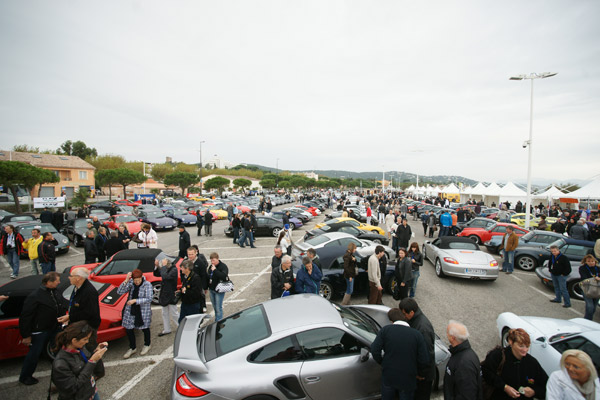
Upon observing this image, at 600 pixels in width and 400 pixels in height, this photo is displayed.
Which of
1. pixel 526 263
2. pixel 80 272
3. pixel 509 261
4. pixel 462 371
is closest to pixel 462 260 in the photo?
pixel 509 261

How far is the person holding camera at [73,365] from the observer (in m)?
2.73

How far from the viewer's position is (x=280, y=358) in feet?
10.7

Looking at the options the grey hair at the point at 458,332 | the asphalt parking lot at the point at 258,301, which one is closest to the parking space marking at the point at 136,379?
the asphalt parking lot at the point at 258,301

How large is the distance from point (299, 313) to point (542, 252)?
10863mm

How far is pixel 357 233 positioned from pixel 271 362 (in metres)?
9.63

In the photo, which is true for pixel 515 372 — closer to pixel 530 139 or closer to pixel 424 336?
pixel 424 336

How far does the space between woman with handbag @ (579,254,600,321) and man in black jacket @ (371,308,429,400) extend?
5433 mm

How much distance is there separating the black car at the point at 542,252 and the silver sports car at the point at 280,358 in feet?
31.2

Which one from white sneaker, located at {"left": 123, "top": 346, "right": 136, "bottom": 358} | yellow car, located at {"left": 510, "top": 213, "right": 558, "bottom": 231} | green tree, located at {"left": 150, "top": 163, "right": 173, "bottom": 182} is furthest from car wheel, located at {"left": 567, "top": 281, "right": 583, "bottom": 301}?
green tree, located at {"left": 150, "top": 163, "right": 173, "bottom": 182}

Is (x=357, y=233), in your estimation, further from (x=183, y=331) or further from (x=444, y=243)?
(x=183, y=331)

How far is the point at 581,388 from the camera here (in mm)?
2457

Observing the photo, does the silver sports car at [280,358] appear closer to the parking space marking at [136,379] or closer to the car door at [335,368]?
the car door at [335,368]

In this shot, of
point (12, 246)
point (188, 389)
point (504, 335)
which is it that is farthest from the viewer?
point (12, 246)

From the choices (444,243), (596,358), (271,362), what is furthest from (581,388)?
(444,243)
